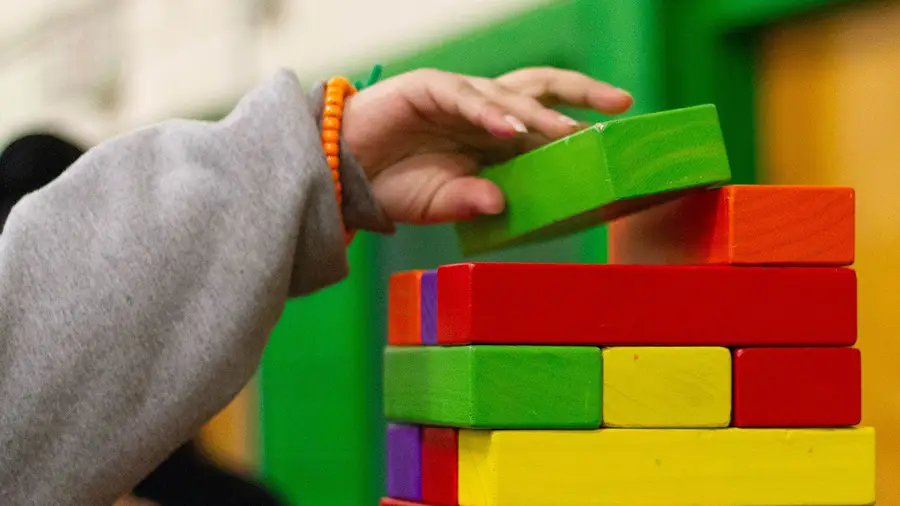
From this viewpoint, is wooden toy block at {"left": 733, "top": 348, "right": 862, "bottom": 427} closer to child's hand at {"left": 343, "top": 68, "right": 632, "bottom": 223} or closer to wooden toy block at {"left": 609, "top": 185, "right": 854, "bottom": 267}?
wooden toy block at {"left": 609, "top": 185, "right": 854, "bottom": 267}

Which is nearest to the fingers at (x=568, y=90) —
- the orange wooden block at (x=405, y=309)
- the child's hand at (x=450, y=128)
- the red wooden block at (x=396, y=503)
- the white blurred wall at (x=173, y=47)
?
the child's hand at (x=450, y=128)

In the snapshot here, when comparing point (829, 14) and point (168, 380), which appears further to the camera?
point (829, 14)

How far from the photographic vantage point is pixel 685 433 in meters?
0.56

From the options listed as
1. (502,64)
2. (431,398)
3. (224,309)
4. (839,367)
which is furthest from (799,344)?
(502,64)

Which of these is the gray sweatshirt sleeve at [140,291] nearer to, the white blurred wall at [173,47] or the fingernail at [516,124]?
the fingernail at [516,124]

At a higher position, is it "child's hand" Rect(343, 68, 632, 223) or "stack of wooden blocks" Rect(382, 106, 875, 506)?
"child's hand" Rect(343, 68, 632, 223)

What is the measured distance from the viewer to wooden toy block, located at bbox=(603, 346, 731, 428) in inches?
22.0

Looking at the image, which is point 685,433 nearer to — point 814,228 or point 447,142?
point 814,228

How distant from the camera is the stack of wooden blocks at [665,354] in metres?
0.55

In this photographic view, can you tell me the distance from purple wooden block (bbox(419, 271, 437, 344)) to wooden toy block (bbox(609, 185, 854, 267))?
13 centimetres

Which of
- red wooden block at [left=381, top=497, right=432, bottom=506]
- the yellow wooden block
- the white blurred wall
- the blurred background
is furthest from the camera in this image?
the white blurred wall

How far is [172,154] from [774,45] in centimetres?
51

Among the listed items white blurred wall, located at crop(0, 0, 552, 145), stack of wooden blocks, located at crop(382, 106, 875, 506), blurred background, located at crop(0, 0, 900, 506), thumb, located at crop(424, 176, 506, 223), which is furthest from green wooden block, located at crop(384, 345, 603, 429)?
white blurred wall, located at crop(0, 0, 552, 145)

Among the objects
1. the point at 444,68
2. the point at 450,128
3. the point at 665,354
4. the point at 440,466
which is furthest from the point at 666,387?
the point at 444,68
